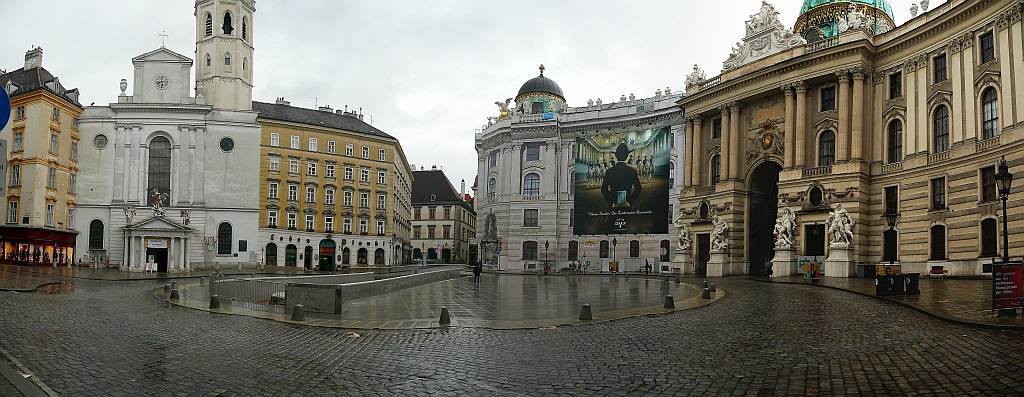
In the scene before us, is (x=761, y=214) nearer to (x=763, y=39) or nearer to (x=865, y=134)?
(x=865, y=134)

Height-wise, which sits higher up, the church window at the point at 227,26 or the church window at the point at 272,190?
the church window at the point at 227,26

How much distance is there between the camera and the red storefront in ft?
181

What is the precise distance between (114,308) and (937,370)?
21.2 meters

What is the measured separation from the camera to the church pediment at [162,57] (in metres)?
63.7

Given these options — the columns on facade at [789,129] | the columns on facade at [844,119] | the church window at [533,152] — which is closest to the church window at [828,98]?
the columns on facade at [844,119]

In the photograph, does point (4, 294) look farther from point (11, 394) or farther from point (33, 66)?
point (33, 66)

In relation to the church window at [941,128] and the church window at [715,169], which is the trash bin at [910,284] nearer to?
the church window at [941,128]

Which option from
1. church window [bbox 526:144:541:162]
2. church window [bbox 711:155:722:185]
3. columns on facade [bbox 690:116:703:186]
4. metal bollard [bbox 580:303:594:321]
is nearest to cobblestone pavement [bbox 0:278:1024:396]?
metal bollard [bbox 580:303:594:321]

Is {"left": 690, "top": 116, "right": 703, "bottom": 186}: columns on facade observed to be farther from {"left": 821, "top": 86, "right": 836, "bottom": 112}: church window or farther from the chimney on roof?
the chimney on roof

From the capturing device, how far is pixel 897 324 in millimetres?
15469

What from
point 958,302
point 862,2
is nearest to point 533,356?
point 958,302

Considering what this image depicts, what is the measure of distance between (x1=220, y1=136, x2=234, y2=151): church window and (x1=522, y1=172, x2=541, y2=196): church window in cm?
2944

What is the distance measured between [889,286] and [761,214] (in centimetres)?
3008

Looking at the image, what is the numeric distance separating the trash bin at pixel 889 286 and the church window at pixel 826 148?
926 inches
